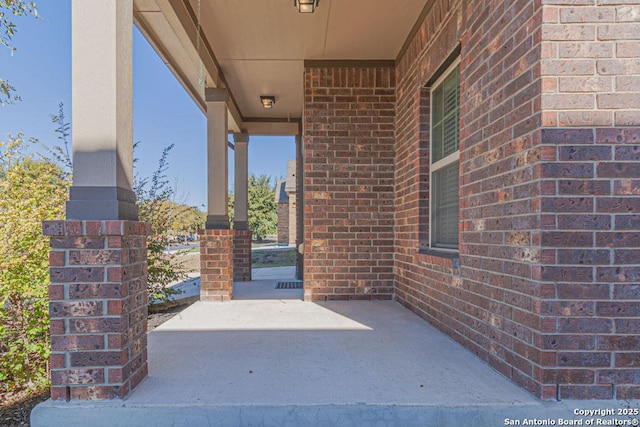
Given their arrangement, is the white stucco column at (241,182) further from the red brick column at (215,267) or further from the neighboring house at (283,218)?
the neighboring house at (283,218)

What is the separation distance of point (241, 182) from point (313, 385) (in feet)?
20.2

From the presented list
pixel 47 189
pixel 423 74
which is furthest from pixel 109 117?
pixel 423 74

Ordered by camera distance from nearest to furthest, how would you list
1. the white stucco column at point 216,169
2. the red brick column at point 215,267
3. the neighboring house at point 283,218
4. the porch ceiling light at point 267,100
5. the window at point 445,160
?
the window at point 445,160, the red brick column at point 215,267, the white stucco column at point 216,169, the porch ceiling light at point 267,100, the neighboring house at point 283,218

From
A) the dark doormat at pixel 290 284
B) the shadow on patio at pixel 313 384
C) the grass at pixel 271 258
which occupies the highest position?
the shadow on patio at pixel 313 384

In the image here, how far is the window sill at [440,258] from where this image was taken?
124 inches

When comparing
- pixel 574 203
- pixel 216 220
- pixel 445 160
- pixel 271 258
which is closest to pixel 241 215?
pixel 216 220

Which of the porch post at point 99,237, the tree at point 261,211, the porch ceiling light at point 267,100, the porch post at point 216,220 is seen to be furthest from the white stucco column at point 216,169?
the tree at point 261,211

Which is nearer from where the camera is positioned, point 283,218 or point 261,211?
point 283,218

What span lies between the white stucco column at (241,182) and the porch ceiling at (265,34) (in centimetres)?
222

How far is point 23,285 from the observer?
329 centimetres

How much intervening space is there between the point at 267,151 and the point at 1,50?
1465 inches

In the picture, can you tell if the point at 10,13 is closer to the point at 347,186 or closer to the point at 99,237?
the point at 99,237

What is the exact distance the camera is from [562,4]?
6.66ft

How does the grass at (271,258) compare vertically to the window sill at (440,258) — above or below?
below
